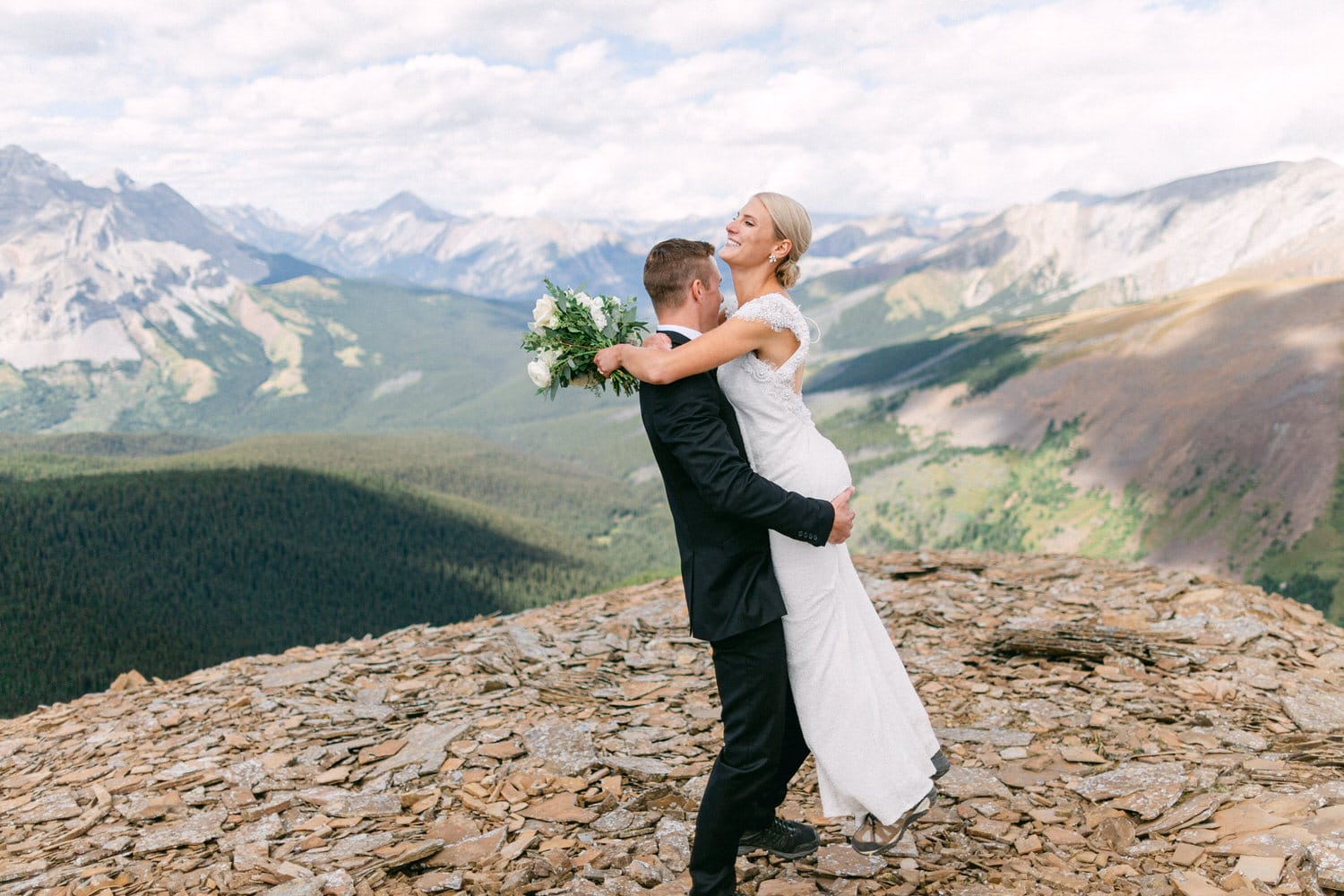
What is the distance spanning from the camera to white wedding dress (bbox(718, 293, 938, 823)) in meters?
5.33

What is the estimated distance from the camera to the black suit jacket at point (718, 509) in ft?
16.3

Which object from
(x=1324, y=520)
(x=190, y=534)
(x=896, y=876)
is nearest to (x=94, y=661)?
(x=190, y=534)

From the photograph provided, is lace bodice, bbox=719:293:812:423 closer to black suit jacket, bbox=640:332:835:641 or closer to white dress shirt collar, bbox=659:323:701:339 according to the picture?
black suit jacket, bbox=640:332:835:641

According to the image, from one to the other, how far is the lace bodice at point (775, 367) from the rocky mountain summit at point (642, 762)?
3.60 metres

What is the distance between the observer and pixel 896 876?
6.47 metres

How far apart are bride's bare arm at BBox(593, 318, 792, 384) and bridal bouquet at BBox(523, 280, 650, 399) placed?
0.95 meters

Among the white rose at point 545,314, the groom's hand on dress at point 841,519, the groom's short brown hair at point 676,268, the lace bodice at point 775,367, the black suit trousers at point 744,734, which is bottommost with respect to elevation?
the black suit trousers at point 744,734

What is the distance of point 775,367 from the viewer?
5332 mm

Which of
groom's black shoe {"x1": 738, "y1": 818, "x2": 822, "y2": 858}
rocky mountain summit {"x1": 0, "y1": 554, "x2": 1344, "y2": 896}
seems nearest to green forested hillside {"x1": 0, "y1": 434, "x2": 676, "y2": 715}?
rocky mountain summit {"x1": 0, "y1": 554, "x2": 1344, "y2": 896}

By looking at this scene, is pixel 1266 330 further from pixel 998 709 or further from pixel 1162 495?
pixel 998 709

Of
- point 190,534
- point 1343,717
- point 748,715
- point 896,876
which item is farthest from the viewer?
point 190,534

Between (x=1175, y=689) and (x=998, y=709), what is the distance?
1.98 metres

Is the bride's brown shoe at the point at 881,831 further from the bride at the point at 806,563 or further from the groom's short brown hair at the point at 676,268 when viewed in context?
the groom's short brown hair at the point at 676,268

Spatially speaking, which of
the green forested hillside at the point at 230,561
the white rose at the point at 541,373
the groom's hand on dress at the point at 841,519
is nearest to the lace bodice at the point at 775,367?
the groom's hand on dress at the point at 841,519
